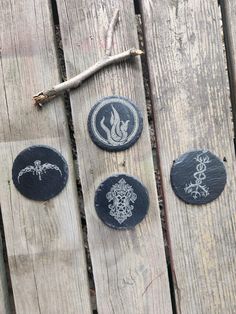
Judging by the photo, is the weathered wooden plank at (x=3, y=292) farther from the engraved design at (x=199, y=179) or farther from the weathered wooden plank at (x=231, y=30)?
the weathered wooden plank at (x=231, y=30)

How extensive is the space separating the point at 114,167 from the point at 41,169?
0.24 m

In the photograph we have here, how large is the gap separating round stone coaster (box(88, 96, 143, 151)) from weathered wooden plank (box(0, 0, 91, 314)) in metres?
0.11

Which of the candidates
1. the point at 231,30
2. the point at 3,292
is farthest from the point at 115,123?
the point at 3,292

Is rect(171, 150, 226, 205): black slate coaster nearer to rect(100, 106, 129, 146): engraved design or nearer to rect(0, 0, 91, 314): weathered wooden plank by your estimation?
rect(100, 106, 129, 146): engraved design

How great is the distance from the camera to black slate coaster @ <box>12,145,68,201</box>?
4.76 feet

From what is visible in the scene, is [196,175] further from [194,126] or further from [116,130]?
[116,130]

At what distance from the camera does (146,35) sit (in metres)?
1.46

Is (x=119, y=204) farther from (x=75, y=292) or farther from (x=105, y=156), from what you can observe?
(x=75, y=292)

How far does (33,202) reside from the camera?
1.47m

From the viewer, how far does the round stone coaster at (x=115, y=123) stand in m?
1.44

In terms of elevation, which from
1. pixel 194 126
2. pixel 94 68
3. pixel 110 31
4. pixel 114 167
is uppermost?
pixel 110 31

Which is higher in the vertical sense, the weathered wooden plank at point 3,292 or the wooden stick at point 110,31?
the wooden stick at point 110,31

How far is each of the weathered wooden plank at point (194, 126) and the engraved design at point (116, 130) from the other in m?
0.12

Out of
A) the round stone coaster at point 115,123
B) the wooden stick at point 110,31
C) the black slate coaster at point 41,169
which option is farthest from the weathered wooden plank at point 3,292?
the wooden stick at point 110,31
